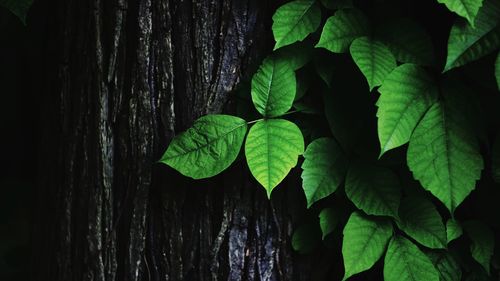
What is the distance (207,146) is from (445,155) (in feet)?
1.75

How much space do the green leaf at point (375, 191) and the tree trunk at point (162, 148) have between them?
148 millimetres

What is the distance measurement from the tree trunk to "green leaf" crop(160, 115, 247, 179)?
0.07 m

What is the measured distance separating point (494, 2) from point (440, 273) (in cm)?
66

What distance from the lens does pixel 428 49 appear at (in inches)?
51.3

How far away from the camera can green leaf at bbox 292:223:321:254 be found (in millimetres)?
1438

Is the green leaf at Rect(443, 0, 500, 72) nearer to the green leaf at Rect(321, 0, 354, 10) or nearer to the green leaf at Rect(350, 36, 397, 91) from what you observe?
the green leaf at Rect(350, 36, 397, 91)

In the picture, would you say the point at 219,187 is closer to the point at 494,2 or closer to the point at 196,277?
the point at 196,277

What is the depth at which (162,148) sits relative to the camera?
4.57 feet

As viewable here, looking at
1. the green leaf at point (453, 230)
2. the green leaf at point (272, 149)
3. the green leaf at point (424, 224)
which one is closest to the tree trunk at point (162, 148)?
the green leaf at point (272, 149)

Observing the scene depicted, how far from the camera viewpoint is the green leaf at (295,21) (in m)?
1.28

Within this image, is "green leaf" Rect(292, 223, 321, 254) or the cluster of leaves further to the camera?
"green leaf" Rect(292, 223, 321, 254)

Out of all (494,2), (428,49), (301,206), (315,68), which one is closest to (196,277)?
(301,206)

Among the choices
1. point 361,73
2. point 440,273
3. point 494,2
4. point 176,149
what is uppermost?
point 494,2

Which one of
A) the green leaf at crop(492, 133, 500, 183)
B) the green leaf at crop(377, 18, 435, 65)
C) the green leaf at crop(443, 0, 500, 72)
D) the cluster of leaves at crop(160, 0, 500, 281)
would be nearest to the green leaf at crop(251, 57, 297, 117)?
the cluster of leaves at crop(160, 0, 500, 281)
